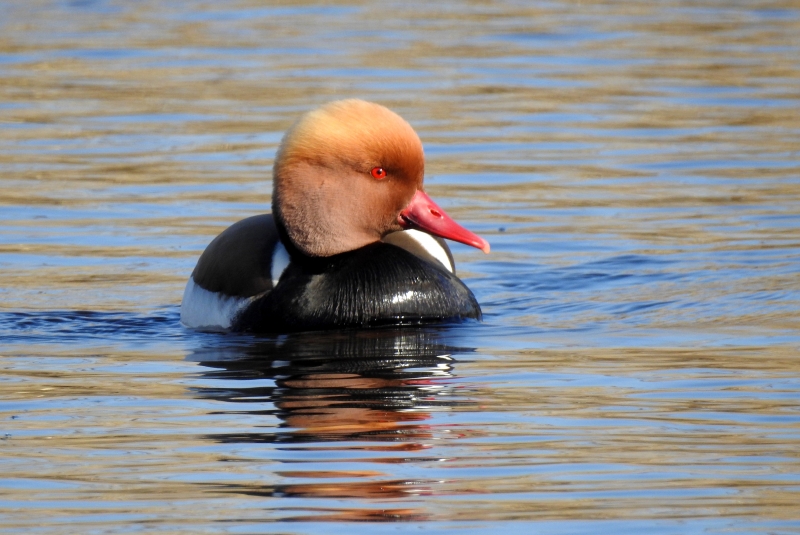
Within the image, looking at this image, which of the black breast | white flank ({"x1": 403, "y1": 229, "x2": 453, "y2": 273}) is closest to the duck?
the black breast

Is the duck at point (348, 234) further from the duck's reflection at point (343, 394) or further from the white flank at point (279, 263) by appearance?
the duck's reflection at point (343, 394)

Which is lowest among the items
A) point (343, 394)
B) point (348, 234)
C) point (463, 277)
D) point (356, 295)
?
point (463, 277)

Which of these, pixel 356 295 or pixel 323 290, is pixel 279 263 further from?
pixel 356 295

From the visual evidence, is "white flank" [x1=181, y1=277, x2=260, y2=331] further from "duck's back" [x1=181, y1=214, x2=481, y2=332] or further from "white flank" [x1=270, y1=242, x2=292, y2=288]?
"white flank" [x1=270, y1=242, x2=292, y2=288]

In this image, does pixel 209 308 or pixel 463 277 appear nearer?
pixel 209 308

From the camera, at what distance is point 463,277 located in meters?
8.14

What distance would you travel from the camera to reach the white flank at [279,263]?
666 cm

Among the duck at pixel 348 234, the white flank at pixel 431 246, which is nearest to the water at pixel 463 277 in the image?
the duck at pixel 348 234

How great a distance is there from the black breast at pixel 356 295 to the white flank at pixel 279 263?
0.03 meters

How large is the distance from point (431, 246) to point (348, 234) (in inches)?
26.5

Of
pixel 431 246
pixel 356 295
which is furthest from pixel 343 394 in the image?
pixel 431 246

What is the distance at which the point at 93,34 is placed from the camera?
55.4 feet

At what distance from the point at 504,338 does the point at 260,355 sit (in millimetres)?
1018

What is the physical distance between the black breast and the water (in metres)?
0.10
